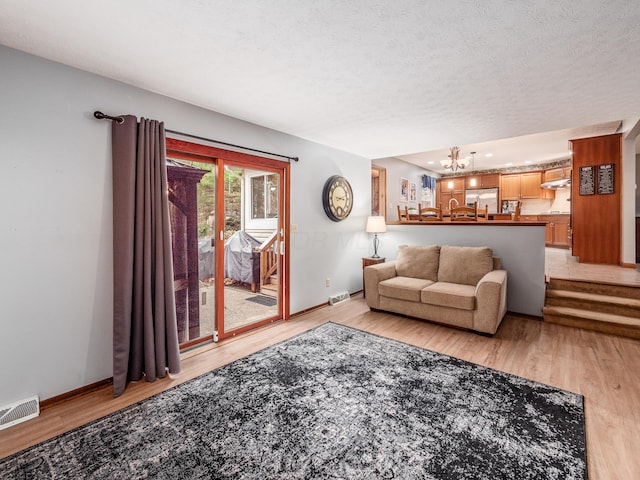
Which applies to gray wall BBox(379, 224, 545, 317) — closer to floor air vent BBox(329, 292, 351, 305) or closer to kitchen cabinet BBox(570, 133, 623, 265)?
floor air vent BBox(329, 292, 351, 305)

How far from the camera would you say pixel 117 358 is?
230 cm

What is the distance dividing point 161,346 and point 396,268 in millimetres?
3196

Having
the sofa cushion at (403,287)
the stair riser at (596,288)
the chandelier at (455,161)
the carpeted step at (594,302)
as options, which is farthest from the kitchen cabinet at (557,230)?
the sofa cushion at (403,287)

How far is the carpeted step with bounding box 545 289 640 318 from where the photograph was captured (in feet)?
11.6

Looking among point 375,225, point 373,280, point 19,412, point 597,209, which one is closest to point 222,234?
point 19,412

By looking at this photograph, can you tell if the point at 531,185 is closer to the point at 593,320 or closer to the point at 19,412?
the point at 593,320

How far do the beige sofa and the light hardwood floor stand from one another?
0.17 m

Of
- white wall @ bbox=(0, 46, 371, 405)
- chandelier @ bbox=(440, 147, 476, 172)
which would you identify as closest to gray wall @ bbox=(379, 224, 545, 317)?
chandelier @ bbox=(440, 147, 476, 172)

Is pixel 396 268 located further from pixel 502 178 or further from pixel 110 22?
pixel 502 178

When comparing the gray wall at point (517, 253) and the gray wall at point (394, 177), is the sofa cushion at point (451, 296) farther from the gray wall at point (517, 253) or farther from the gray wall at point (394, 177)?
the gray wall at point (394, 177)

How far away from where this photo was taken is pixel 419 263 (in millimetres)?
4301

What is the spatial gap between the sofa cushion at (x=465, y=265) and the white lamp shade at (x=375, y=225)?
1.13 meters

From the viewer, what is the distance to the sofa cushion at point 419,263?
422 cm

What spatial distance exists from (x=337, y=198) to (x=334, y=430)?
10.9 feet
